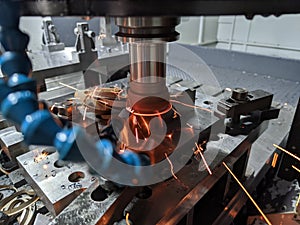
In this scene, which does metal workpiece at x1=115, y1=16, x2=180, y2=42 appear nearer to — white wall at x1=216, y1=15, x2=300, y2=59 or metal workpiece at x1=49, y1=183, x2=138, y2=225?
metal workpiece at x1=49, y1=183, x2=138, y2=225

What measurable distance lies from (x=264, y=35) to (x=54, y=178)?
119 inches

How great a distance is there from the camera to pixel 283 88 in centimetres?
Answer: 170

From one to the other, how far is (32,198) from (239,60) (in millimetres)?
1838

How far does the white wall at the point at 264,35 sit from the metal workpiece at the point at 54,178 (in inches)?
91.3

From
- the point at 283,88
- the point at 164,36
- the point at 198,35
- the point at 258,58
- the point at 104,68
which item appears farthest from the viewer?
the point at 198,35

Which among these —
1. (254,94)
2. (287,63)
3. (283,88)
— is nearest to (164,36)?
(254,94)

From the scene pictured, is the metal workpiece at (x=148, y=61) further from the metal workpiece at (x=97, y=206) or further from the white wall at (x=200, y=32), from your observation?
the white wall at (x=200, y=32)

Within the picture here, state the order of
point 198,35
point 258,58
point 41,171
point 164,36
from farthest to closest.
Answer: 1. point 198,35
2. point 258,58
3. point 41,171
4. point 164,36

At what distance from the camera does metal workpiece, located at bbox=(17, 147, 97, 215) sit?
22.6 inches

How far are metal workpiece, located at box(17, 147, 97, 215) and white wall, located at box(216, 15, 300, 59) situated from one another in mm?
2319

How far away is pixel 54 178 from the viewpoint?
2.03 feet

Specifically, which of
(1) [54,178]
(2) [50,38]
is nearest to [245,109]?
(1) [54,178]

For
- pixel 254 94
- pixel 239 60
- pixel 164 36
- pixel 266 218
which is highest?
pixel 164 36

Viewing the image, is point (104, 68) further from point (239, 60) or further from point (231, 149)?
point (239, 60)
